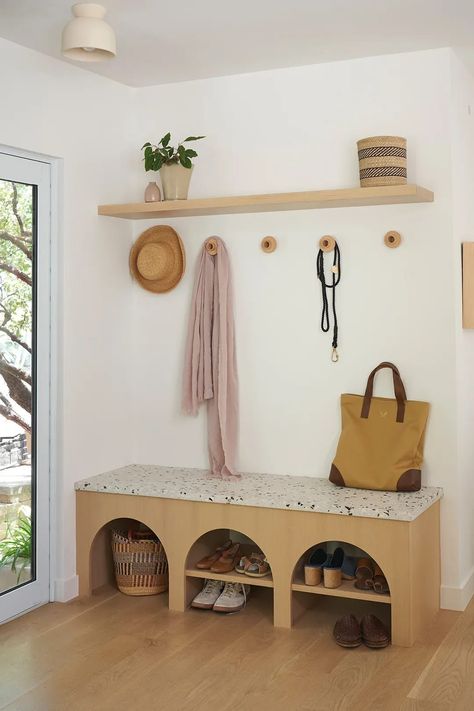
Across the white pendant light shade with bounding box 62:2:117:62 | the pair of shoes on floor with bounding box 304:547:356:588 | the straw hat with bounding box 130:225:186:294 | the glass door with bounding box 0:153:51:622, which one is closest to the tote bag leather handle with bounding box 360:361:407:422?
the pair of shoes on floor with bounding box 304:547:356:588

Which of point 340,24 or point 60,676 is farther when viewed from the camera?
point 340,24

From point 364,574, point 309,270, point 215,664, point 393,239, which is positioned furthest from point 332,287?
point 215,664

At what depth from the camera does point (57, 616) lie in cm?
376

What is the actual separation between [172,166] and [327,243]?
80 centimetres

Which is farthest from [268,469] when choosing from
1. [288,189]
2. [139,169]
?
[139,169]

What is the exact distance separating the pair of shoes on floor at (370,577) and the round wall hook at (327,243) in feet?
4.60

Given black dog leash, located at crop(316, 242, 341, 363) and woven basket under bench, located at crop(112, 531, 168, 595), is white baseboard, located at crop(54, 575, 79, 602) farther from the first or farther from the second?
black dog leash, located at crop(316, 242, 341, 363)

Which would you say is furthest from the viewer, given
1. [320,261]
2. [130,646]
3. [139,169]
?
[139,169]

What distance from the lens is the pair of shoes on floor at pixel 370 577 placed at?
3.58 m

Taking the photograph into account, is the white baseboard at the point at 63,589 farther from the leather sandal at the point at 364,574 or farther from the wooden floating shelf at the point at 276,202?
the wooden floating shelf at the point at 276,202

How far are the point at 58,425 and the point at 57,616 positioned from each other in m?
0.83

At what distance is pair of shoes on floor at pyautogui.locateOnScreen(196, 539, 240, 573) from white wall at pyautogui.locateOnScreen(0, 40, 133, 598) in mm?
634

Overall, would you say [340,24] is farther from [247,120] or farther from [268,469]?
[268,469]

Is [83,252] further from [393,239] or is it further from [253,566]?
[253,566]
